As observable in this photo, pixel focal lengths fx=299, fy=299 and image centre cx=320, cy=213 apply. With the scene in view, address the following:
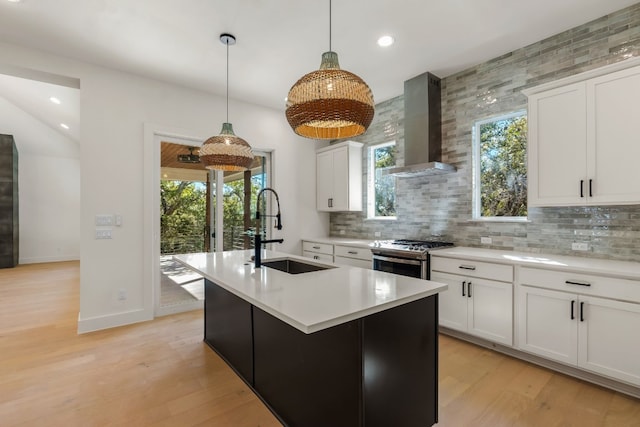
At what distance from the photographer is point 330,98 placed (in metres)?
1.51

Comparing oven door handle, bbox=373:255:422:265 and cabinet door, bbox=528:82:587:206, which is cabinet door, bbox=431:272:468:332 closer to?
oven door handle, bbox=373:255:422:265

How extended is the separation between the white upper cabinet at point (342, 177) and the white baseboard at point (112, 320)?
2951 mm

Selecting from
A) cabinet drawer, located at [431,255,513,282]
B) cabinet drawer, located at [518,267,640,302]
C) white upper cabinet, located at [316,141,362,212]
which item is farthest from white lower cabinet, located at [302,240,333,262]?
cabinet drawer, located at [518,267,640,302]

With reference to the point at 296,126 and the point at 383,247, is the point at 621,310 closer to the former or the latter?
the point at 383,247

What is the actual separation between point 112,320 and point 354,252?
9.79ft

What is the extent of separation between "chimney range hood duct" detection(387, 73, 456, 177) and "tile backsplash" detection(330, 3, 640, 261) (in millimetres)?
140

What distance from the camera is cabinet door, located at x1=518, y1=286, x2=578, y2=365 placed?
2270 mm

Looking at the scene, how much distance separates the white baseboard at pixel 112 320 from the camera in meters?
3.27

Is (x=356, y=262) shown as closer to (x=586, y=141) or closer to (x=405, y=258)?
(x=405, y=258)

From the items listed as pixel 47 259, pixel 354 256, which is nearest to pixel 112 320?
pixel 354 256

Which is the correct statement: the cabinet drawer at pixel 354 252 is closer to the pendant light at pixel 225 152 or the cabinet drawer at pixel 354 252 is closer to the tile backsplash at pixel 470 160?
the tile backsplash at pixel 470 160

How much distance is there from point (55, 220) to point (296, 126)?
365 inches

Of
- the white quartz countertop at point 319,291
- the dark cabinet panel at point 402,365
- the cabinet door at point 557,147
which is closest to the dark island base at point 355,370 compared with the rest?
the dark cabinet panel at point 402,365

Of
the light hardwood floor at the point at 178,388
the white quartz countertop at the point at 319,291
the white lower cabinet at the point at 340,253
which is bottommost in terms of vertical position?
the light hardwood floor at the point at 178,388
